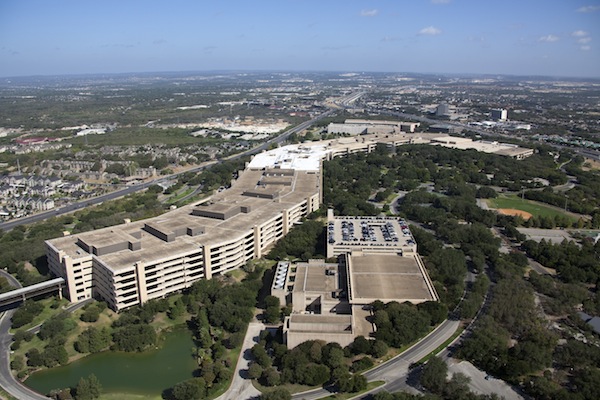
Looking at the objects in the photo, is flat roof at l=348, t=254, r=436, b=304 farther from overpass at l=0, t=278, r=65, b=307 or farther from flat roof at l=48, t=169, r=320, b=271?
overpass at l=0, t=278, r=65, b=307

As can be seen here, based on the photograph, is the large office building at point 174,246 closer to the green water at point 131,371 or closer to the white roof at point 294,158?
the green water at point 131,371

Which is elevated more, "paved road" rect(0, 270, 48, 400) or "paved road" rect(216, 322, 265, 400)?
"paved road" rect(216, 322, 265, 400)

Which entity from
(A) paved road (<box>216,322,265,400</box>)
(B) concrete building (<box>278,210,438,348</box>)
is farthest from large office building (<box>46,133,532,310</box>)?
(A) paved road (<box>216,322,265,400</box>)

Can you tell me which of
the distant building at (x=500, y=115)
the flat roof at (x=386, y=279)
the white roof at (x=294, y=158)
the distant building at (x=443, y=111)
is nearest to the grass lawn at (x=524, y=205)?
the white roof at (x=294, y=158)

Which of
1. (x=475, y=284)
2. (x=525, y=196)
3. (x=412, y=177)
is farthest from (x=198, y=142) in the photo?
(x=475, y=284)

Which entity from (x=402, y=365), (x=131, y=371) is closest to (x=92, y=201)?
(x=131, y=371)

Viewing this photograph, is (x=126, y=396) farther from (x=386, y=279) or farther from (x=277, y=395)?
(x=386, y=279)
